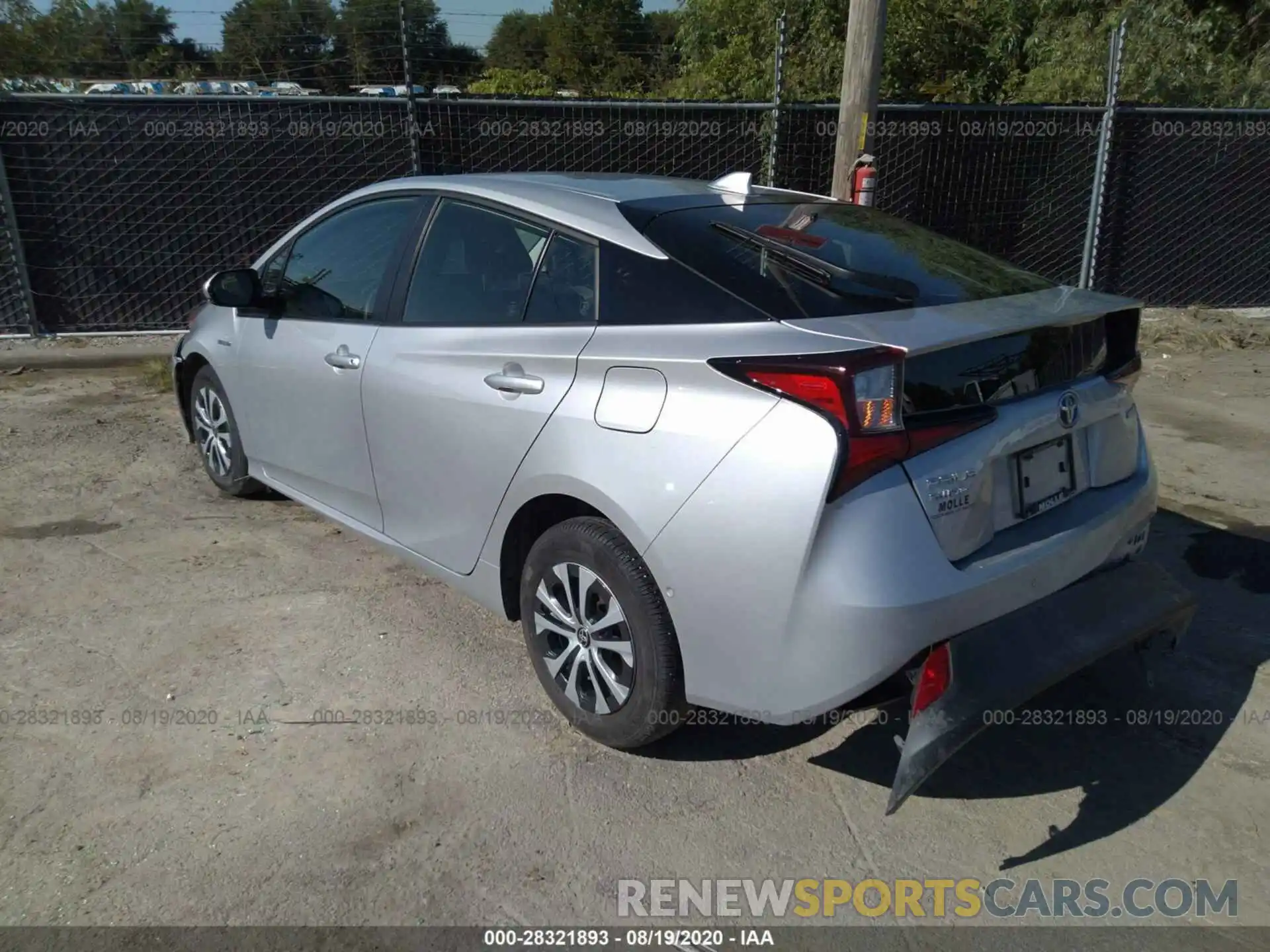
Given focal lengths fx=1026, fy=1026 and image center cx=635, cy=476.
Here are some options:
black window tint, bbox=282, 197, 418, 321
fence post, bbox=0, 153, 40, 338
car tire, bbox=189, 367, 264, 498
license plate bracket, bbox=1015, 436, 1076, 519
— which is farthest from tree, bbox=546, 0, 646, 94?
license plate bracket, bbox=1015, 436, 1076, 519

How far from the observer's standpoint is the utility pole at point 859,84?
697cm

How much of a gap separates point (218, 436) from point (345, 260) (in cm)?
148

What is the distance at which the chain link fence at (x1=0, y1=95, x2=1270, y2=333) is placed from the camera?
8.60 meters

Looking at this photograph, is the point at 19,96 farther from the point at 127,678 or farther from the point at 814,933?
the point at 814,933

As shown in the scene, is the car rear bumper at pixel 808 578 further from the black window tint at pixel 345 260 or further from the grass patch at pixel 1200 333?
the grass patch at pixel 1200 333

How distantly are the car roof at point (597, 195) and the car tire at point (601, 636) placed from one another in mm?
909

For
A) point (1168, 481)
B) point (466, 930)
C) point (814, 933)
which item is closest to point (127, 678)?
point (466, 930)

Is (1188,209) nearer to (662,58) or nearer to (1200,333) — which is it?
(1200,333)

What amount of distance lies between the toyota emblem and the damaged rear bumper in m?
0.46

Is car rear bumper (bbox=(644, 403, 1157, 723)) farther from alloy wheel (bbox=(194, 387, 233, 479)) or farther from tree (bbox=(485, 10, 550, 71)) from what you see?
tree (bbox=(485, 10, 550, 71))

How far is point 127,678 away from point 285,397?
1330mm

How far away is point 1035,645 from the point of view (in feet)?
8.93

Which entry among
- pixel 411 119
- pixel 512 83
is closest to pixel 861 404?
pixel 411 119

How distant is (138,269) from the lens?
8.95m
